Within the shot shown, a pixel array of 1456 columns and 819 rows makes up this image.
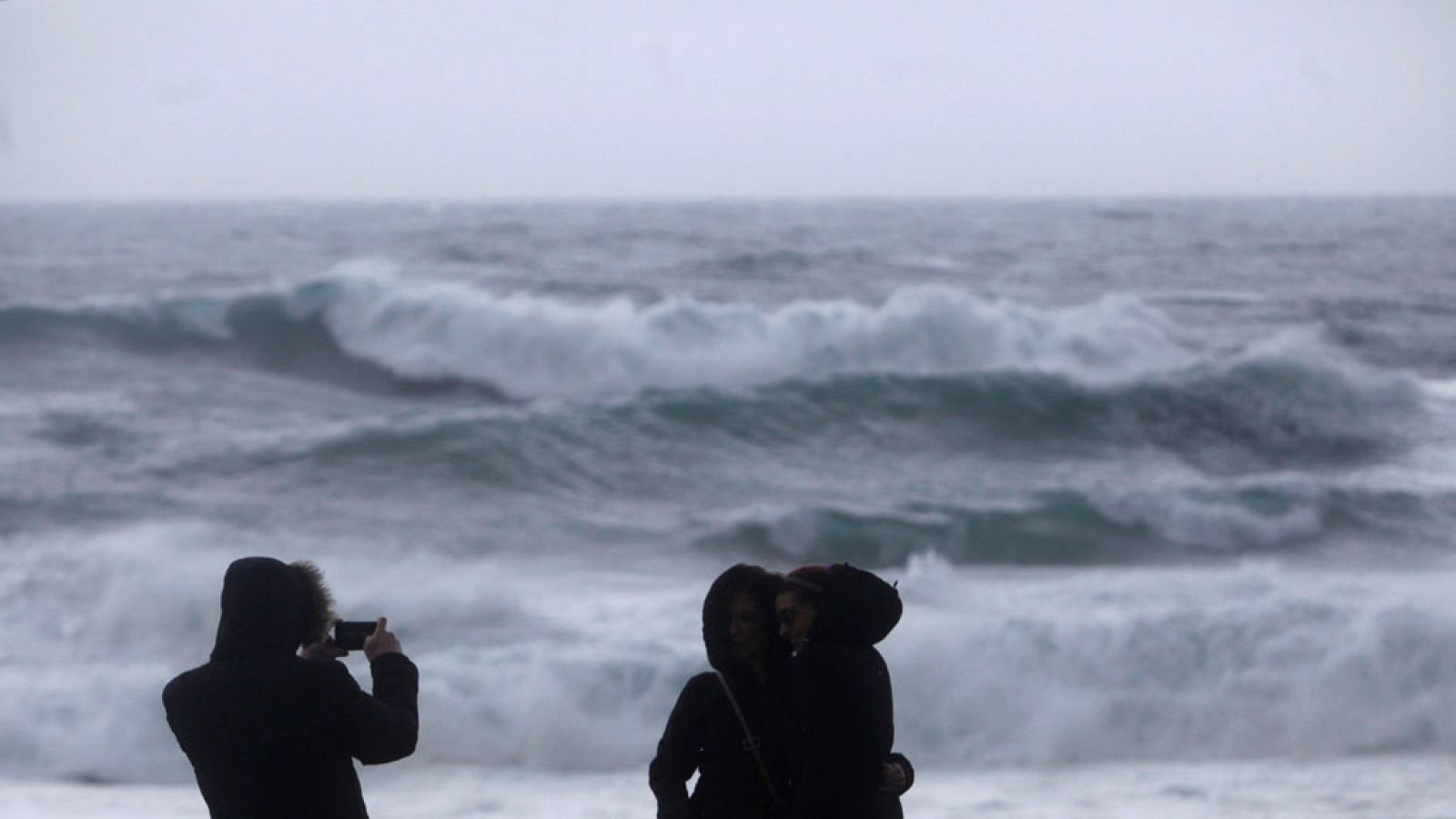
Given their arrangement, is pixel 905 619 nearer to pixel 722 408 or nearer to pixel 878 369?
pixel 722 408

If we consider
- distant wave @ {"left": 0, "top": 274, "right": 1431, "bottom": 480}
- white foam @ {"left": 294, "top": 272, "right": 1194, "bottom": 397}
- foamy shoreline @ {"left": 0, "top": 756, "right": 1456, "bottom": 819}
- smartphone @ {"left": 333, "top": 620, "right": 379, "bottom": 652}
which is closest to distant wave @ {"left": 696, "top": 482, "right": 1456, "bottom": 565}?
distant wave @ {"left": 0, "top": 274, "right": 1431, "bottom": 480}

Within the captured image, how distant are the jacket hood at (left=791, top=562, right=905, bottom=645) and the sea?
3461 millimetres

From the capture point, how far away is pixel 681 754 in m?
2.66

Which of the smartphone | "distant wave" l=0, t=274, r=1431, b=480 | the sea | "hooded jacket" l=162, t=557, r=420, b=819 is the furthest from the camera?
"distant wave" l=0, t=274, r=1431, b=480

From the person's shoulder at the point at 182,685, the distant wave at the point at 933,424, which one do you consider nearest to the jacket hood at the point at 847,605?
the person's shoulder at the point at 182,685

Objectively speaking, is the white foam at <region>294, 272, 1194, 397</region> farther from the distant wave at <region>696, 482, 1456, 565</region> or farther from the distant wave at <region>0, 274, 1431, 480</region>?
the distant wave at <region>696, 482, 1456, 565</region>

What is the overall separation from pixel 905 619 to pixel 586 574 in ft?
8.38

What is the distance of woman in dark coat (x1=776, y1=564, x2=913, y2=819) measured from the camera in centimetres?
264

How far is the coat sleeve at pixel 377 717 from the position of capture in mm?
2410

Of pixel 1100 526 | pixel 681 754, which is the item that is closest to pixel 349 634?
pixel 681 754

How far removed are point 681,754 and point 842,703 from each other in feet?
0.93

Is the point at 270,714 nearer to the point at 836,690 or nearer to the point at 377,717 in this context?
the point at 377,717

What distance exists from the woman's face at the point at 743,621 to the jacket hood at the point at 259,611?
0.70 meters

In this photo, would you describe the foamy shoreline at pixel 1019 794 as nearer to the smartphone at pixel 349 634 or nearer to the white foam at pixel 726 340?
the smartphone at pixel 349 634
